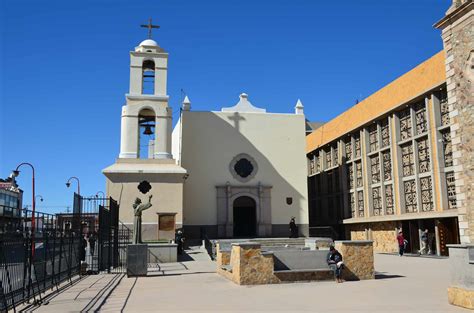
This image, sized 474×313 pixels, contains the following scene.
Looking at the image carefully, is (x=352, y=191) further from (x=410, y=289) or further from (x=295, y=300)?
(x=295, y=300)

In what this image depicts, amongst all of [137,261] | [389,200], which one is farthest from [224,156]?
[137,261]

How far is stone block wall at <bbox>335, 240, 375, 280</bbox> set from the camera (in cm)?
1428

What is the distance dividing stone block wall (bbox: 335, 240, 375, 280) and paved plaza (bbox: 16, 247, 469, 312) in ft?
1.46

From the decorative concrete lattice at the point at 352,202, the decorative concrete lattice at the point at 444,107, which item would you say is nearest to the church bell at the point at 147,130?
the decorative concrete lattice at the point at 352,202

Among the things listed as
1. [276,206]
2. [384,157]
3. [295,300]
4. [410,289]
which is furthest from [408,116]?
[295,300]

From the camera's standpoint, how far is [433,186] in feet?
75.3

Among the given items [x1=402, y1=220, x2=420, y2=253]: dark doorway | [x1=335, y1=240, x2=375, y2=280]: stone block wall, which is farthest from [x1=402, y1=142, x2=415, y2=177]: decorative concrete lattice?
[x1=335, y1=240, x2=375, y2=280]: stone block wall

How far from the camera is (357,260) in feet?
47.3

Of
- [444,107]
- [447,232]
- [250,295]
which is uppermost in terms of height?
[444,107]

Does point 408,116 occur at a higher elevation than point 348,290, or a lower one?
higher

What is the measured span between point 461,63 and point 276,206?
2015 cm

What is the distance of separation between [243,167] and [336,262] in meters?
19.4

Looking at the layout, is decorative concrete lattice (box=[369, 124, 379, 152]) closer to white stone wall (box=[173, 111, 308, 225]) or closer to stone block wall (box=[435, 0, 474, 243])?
white stone wall (box=[173, 111, 308, 225])

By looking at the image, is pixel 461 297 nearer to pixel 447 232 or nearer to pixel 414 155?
pixel 447 232
